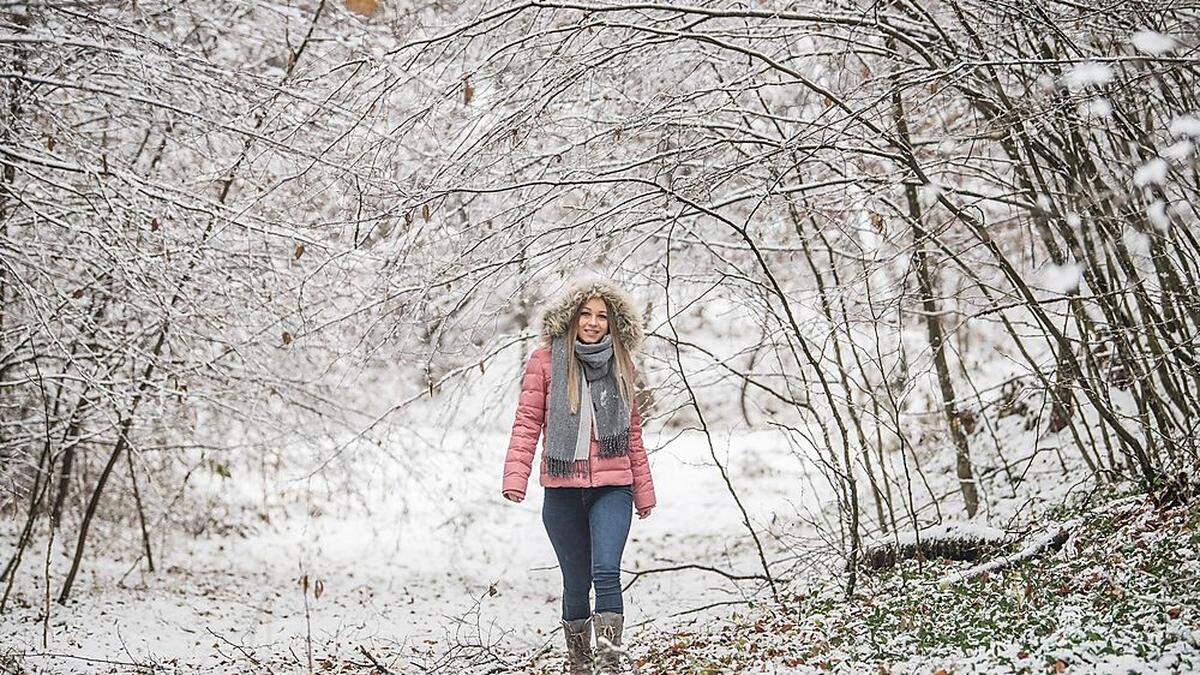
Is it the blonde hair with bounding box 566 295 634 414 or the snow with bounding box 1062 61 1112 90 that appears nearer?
the snow with bounding box 1062 61 1112 90

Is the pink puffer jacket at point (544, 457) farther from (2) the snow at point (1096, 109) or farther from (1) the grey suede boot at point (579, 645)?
(2) the snow at point (1096, 109)

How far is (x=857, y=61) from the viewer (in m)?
5.82

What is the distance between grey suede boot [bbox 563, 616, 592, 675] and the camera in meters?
4.05

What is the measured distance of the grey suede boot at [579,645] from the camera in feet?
13.3

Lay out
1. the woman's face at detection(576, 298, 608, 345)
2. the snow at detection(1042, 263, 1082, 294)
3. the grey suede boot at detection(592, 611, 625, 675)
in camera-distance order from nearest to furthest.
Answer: the grey suede boot at detection(592, 611, 625, 675), the snow at detection(1042, 263, 1082, 294), the woman's face at detection(576, 298, 608, 345)

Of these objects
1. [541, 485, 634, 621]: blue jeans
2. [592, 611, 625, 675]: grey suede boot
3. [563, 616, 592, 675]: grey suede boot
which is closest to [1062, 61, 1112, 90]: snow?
[541, 485, 634, 621]: blue jeans

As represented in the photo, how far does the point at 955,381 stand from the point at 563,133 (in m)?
6.90

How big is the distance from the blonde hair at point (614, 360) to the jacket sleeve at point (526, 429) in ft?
0.45

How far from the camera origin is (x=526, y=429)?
4125 millimetres

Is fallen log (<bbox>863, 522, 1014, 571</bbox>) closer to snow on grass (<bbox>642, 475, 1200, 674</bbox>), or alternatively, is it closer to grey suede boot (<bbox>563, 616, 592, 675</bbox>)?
snow on grass (<bbox>642, 475, 1200, 674</bbox>)

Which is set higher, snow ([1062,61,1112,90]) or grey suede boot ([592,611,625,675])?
snow ([1062,61,1112,90])

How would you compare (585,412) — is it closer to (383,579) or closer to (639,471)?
(639,471)

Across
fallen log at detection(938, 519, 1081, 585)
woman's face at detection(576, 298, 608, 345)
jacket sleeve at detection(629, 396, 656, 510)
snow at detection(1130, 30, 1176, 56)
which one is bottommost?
fallen log at detection(938, 519, 1081, 585)

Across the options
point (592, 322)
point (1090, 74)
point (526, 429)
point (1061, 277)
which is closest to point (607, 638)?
point (526, 429)
